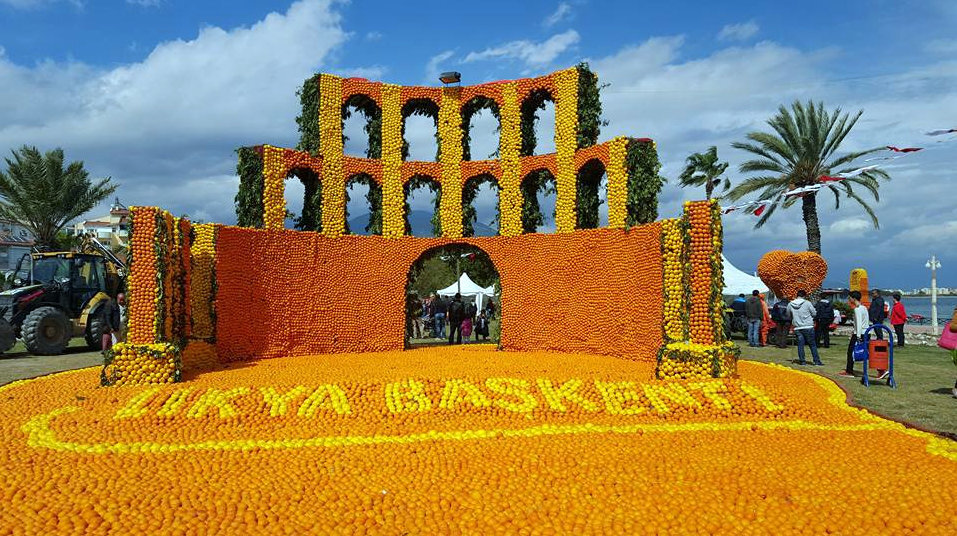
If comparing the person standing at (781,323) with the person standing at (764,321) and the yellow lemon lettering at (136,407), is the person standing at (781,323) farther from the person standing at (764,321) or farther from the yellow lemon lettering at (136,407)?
the yellow lemon lettering at (136,407)

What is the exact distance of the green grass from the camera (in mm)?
10242

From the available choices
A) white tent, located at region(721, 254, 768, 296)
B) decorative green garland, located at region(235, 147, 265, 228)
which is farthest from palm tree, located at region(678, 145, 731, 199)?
→ decorative green garland, located at region(235, 147, 265, 228)

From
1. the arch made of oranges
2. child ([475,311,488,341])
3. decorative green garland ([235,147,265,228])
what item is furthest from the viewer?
child ([475,311,488,341])

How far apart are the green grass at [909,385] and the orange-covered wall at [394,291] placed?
472cm

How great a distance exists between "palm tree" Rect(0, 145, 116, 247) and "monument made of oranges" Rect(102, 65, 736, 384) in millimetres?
18283

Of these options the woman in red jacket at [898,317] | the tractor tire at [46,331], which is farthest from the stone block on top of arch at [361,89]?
the woman in red jacket at [898,317]

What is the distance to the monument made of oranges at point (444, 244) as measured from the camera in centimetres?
1513

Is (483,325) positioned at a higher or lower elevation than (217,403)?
higher

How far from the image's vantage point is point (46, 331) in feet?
64.2

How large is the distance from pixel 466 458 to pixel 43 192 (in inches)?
1249

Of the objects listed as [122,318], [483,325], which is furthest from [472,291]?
[122,318]

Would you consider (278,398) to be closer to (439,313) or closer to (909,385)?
(909,385)

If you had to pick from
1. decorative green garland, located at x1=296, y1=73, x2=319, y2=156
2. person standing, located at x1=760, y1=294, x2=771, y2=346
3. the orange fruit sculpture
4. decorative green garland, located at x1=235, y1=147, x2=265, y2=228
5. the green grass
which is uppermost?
decorative green garland, located at x1=296, y1=73, x2=319, y2=156

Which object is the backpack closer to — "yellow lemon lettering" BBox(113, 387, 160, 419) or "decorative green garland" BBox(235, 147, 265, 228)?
"decorative green garland" BBox(235, 147, 265, 228)
